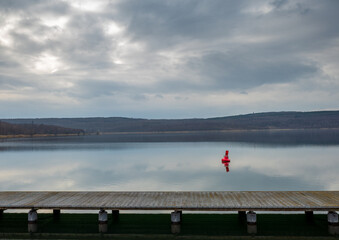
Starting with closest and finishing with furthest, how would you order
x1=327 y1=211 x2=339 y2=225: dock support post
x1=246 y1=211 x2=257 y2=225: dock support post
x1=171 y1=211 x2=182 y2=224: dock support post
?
x1=327 y1=211 x2=339 y2=225: dock support post → x1=246 y1=211 x2=257 y2=225: dock support post → x1=171 y1=211 x2=182 y2=224: dock support post

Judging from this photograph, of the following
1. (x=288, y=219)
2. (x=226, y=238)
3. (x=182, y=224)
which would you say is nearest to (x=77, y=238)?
(x=182, y=224)

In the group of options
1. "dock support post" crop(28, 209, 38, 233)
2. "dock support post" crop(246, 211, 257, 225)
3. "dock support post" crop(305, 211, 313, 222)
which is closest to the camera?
"dock support post" crop(246, 211, 257, 225)

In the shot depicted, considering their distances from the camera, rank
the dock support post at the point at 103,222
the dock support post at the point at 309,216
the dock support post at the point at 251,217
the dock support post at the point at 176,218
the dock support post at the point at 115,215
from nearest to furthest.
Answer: the dock support post at the point at 251,217 → the dock support post at the point at 176,218 → the dock support post at the point at 103,222 → the dock support post at the point at 309,216 → the dock support post at the point at 115,215

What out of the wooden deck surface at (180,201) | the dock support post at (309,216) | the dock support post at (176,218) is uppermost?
the wooden deck surface at (180,201)

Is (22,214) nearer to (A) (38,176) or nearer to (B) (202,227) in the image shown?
(B) (202,227)

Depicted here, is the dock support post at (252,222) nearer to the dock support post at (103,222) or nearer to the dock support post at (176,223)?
the dock support post at (176,223)

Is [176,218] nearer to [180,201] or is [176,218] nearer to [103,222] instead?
[180,201]

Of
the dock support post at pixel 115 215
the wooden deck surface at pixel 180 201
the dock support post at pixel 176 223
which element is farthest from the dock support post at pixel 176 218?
the dock support post at pixel 115 215

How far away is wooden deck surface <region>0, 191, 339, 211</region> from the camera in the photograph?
13148mm

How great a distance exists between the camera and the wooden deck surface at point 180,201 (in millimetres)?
13148

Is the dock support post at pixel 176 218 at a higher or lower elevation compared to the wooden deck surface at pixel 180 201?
lower

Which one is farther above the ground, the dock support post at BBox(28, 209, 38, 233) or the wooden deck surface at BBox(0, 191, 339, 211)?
the wooden deck surface at BBox(0, 191, 339, 211)

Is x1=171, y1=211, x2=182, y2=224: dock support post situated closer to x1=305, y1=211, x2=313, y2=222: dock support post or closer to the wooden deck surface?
the wooden deck surface

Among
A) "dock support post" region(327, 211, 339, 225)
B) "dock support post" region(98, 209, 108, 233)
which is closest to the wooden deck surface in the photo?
"dock support post" region(327, 211, 339, 225)
